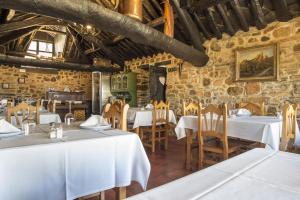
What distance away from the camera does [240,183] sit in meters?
0.71

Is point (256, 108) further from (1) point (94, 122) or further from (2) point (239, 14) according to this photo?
(1) point (94, 122)

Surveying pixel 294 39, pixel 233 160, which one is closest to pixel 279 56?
pixel 294 39

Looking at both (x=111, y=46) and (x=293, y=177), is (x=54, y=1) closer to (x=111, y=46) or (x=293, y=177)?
(x=293, y=177)

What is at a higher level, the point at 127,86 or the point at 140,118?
the point at 127,86

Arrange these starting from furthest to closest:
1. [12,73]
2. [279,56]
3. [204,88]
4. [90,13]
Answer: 1. [12,73]
2. [204,88]
3. [279,56]
4. [90,13]

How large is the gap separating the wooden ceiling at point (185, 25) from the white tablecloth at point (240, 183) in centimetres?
350

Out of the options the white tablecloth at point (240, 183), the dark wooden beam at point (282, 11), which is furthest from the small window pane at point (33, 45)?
the white tablecloth at point (240, 183)

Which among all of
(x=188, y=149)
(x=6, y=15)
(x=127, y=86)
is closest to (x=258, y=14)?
(x=188, y=149)

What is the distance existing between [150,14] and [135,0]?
4.97ft

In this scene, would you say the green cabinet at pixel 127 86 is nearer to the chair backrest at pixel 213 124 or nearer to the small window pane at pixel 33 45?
the small window pane at pixel 33 45

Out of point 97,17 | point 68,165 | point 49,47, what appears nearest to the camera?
point 68,165

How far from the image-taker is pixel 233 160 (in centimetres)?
97

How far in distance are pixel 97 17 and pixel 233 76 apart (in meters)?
3.44

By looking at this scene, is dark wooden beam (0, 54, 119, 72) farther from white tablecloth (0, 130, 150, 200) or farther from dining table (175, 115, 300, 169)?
white tablecloth (0, 130, 150, 200)
